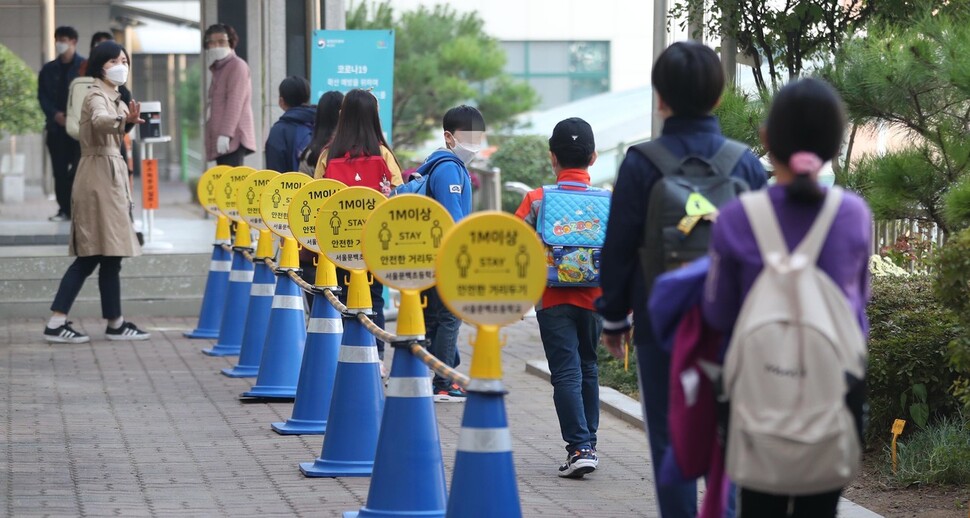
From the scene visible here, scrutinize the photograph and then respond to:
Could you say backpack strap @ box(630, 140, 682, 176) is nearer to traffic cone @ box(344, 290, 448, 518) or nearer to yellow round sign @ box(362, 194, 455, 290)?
yellow round sign @ box(362, 194, 455, 290)

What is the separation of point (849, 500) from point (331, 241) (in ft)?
9.01

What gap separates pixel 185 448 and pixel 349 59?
641 cm

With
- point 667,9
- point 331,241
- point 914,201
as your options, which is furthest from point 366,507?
point 667,9

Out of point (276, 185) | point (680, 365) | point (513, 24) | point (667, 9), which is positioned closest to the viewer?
point (680, 365)

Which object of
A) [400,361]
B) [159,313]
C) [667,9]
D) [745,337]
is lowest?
[159,313]

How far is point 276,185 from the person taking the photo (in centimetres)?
866

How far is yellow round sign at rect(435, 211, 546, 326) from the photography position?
459 cm

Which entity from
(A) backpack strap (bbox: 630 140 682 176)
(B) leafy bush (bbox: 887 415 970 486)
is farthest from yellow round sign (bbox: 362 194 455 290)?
(B) leafy bush (bbox: 887 415 970 486)

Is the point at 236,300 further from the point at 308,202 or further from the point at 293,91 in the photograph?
the point at 308,202

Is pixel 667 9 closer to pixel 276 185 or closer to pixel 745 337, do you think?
pixel 276 185

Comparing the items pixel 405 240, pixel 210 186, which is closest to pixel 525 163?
pixel 210 186

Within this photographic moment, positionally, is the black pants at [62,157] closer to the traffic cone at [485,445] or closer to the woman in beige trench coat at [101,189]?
the woman in beige trench coat at [101,189]

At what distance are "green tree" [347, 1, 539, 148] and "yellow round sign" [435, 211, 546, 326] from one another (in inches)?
966

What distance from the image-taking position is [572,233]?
655 centimetres
